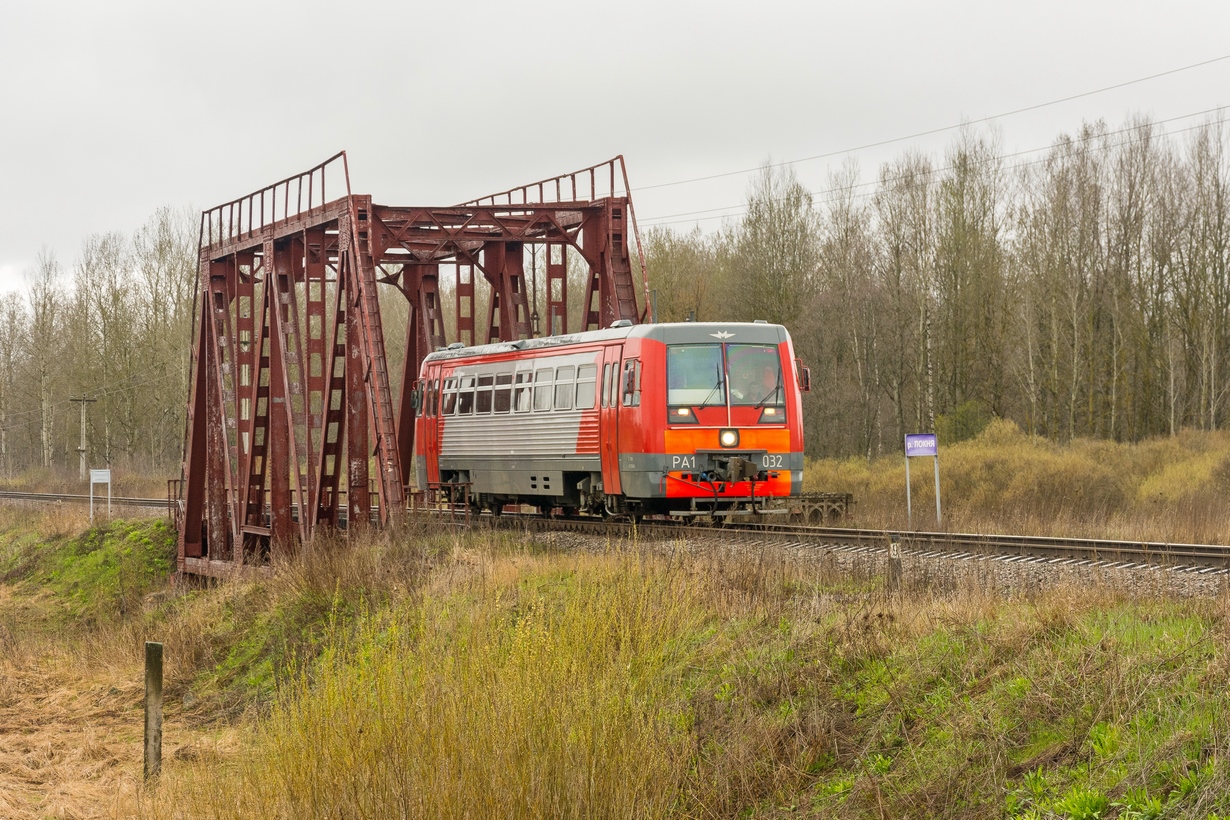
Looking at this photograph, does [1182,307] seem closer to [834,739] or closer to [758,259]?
[758,259]

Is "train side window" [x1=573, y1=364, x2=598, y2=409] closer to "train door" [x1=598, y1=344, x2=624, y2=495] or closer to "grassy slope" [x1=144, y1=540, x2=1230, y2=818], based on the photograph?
"train door" [x1=598, y1=344, x2=624, y2=495]

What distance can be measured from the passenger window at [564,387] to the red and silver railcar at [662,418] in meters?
0.02

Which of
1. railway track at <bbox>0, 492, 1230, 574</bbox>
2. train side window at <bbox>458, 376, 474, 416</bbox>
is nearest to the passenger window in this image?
railway track at <bbox>0, 492, 1230, 574</bbox>

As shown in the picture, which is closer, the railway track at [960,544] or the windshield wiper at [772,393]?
the railway track at [960,544]

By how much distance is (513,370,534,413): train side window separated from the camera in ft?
68.1

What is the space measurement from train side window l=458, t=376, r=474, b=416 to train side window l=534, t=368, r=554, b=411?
2476 millimetres

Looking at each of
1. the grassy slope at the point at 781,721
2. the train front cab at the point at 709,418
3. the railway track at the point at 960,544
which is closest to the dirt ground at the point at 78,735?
the grassy slope at the point at 781,721

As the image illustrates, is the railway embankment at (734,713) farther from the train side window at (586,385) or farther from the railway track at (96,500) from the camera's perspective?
the railway track at (96,500)

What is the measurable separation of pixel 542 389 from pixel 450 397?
370cm

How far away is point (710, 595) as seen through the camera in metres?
11.6

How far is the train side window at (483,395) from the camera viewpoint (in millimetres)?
22031

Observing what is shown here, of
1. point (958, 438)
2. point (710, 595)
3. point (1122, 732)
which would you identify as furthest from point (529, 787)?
point (958, 438)

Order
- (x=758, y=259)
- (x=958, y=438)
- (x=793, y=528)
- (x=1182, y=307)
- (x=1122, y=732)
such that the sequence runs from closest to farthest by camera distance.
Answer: (x=1122, y=732) < (x=793, y=528) < (x=958, y=438) < (x=1182, y=307) < (x=758, y=259)

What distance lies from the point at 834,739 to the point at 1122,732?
1.90 metres
